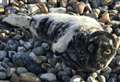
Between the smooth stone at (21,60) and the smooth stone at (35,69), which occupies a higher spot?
the smooth stone at (21,60)

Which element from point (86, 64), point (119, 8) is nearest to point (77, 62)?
point (86, 64)

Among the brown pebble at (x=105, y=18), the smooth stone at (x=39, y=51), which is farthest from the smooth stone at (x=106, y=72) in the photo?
the brown pebble at (x=105, y=18)

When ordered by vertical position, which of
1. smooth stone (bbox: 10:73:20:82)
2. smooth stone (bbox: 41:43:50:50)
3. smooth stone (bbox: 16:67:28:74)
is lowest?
smooth stone (bbox: 10:73:20:82)

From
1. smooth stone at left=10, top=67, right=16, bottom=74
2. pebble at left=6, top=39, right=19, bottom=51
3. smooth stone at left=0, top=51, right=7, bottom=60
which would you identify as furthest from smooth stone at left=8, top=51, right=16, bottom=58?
smooth stone at left=10, top=67, right=16, bottom=74

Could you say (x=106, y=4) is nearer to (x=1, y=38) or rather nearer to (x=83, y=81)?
(x=1, y=38)

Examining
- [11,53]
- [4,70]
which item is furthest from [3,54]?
[4,70]

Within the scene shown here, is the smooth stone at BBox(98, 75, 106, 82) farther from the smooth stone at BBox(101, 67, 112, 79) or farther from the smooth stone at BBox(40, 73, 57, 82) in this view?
the smooth stone at BBox(40, 73, 57, 82)

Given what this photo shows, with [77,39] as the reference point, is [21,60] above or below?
below

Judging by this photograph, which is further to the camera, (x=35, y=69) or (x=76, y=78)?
(x=35, y=69)

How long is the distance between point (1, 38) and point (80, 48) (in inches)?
50.6

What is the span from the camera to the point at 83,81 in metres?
4.66

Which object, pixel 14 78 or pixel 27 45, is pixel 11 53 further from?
pixel 14 78

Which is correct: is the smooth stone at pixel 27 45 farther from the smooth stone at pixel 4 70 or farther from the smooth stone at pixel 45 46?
the smooth stone at pixel 4 70

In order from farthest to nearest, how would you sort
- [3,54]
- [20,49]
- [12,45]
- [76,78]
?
[12,45]
[20,49]
[3,54]
[76,78]
